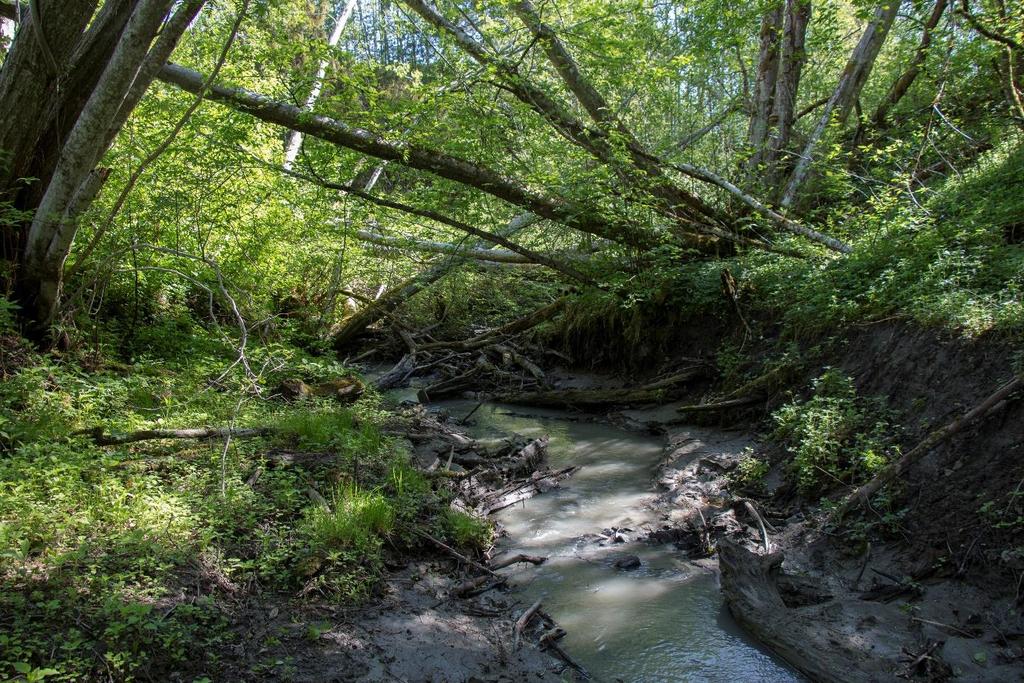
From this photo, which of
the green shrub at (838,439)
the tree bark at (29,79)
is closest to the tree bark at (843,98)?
the green shrub at (838,439)

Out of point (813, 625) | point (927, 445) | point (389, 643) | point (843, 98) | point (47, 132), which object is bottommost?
point (389, 643)

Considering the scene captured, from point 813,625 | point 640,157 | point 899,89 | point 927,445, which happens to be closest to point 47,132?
point 640,157

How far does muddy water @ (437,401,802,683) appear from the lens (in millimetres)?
3918

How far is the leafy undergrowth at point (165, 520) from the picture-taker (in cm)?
326

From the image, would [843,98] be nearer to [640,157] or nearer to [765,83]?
[765,83]

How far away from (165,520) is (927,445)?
5.47 m

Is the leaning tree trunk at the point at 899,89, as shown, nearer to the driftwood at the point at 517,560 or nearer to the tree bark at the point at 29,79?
the driftwood at the point at 517,560

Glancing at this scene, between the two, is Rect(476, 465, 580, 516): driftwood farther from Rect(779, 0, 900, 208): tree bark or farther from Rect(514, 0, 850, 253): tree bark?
Rect(779, 0, 900, 208): tree bark

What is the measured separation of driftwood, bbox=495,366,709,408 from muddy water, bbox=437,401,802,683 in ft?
6.85

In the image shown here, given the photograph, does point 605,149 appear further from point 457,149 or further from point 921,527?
point 921,527

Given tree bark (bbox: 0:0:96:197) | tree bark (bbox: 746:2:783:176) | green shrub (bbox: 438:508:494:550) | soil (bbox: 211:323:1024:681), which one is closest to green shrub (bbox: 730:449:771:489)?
soil (bbox: 211:323:1024:681)

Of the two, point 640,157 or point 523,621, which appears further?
point 640,157

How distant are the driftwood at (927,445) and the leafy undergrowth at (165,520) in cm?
295

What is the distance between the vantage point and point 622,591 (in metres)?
4.76
